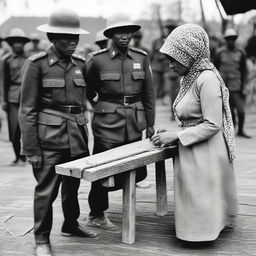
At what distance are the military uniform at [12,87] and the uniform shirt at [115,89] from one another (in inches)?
127

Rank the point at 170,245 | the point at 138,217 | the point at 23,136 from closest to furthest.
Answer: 1. the point at 23,136
2. the point at 170,245
3. the point at 138,217

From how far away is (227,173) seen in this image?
4.66 m

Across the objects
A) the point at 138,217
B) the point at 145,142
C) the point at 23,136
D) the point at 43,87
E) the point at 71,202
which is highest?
the point at 43,87

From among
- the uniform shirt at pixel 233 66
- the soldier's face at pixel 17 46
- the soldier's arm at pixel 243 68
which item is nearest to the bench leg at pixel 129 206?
the soldier's face at pixel 17 46

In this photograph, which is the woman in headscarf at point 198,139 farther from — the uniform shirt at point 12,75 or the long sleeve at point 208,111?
the uniform shirt at point 12,75

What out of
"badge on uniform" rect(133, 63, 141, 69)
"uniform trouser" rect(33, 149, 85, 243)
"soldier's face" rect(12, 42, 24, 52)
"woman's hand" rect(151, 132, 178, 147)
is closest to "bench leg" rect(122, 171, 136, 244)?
"woman's hand" rect(151, 132, 178, 147)

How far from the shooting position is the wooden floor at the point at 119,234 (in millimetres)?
4488

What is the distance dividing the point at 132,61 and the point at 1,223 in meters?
2.04

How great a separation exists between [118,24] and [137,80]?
573mm

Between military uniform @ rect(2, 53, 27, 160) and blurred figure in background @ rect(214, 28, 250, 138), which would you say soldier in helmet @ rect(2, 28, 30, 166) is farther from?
blurred figure in background @ rect(214, 28, 250, 138)

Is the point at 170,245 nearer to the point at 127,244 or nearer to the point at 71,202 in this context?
Result: the point at 127,244

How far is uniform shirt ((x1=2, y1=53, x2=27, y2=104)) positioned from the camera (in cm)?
826

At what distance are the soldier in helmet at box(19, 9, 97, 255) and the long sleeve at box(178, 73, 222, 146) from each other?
0.98m

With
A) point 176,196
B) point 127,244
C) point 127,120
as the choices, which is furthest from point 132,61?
point 127,244
